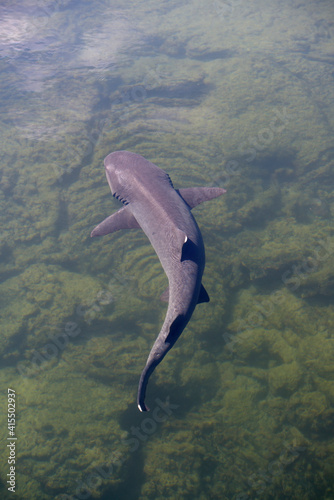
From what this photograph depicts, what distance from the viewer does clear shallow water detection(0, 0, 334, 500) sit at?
4.28 meters

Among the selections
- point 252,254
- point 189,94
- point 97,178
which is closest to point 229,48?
point 189,94

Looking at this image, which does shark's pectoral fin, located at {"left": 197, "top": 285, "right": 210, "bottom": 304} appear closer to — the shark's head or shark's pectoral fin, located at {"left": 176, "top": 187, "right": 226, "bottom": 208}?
shark's pectoral fin, located at {"left": 176, "top": 187, "right": 226, "bottom": 208}

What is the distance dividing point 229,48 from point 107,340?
589 inches

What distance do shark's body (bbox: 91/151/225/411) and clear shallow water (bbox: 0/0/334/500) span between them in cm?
124

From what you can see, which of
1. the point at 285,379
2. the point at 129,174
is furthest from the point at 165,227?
the point at 285,379

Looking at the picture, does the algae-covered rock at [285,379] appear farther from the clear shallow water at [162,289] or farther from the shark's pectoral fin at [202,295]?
the shark's pectoral fin at [202,295]

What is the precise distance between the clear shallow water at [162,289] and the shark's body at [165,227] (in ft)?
4.06

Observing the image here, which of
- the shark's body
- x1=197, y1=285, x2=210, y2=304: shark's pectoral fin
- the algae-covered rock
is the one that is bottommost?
the algae-covered rock

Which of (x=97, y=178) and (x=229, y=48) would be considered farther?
(x=229, y=48)

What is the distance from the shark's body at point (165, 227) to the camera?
3.41 meters

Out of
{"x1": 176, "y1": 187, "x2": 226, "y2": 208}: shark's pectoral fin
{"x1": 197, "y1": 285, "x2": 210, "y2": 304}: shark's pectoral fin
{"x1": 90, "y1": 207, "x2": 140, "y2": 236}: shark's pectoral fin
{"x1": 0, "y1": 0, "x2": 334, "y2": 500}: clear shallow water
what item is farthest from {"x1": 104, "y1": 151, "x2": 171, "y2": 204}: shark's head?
{"x1": 197, "y1": 285, "x2": 210, "y2": 304}: shark's pectoral fin

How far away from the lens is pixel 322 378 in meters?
4.56

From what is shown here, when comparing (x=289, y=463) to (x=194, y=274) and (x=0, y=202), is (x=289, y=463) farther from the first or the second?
(x=0, y=202)

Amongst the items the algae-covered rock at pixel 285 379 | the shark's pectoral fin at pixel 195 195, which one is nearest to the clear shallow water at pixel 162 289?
the algae-covered rock at pixel 285 379
